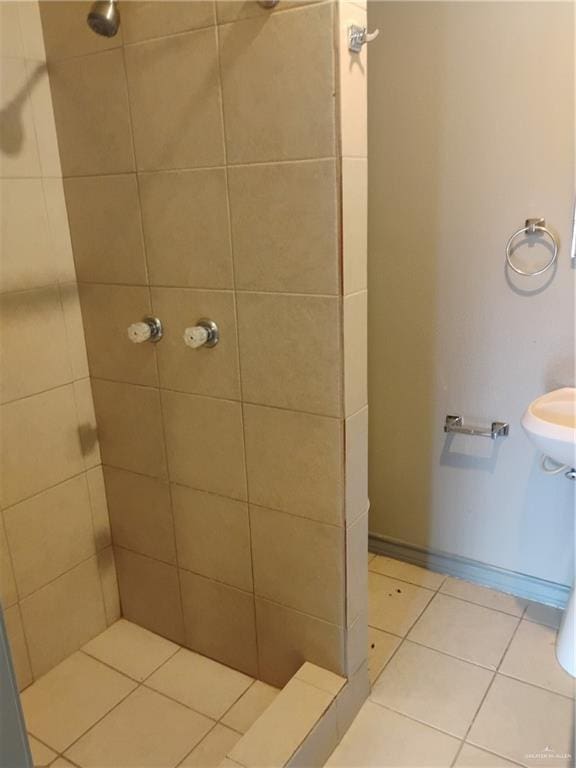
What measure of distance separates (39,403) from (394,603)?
1294 mm

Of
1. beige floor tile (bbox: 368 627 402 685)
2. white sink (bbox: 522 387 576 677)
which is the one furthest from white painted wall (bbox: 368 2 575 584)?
beige floor tile (bbox: 368 627 402 685)

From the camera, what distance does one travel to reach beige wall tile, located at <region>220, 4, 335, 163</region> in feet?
3.84

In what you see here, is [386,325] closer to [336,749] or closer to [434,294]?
[434,294]

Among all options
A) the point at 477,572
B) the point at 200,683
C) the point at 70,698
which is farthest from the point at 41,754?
the point at 477,572

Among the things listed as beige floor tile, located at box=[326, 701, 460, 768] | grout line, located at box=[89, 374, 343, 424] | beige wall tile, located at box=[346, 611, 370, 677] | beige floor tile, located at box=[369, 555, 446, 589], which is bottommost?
beige floor tile, located at box=[326, 701, 460, 768]

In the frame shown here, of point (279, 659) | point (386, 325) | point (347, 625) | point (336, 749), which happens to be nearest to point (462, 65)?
point (386, 325)

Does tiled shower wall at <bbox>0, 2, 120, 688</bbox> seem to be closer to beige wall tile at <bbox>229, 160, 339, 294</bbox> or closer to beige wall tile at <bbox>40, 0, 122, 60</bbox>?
beige wall tile at <bbox>40, 0, 122, 60</bbox>

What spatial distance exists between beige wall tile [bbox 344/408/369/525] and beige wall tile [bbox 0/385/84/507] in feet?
2.70

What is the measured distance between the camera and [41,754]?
155 centimetres

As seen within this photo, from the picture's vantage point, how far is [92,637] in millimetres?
1915

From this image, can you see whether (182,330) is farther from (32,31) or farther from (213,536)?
(32,31)

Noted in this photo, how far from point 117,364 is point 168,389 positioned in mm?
193

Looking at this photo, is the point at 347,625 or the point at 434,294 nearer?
the point at 347,625

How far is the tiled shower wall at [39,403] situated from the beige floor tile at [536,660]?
1255mm
